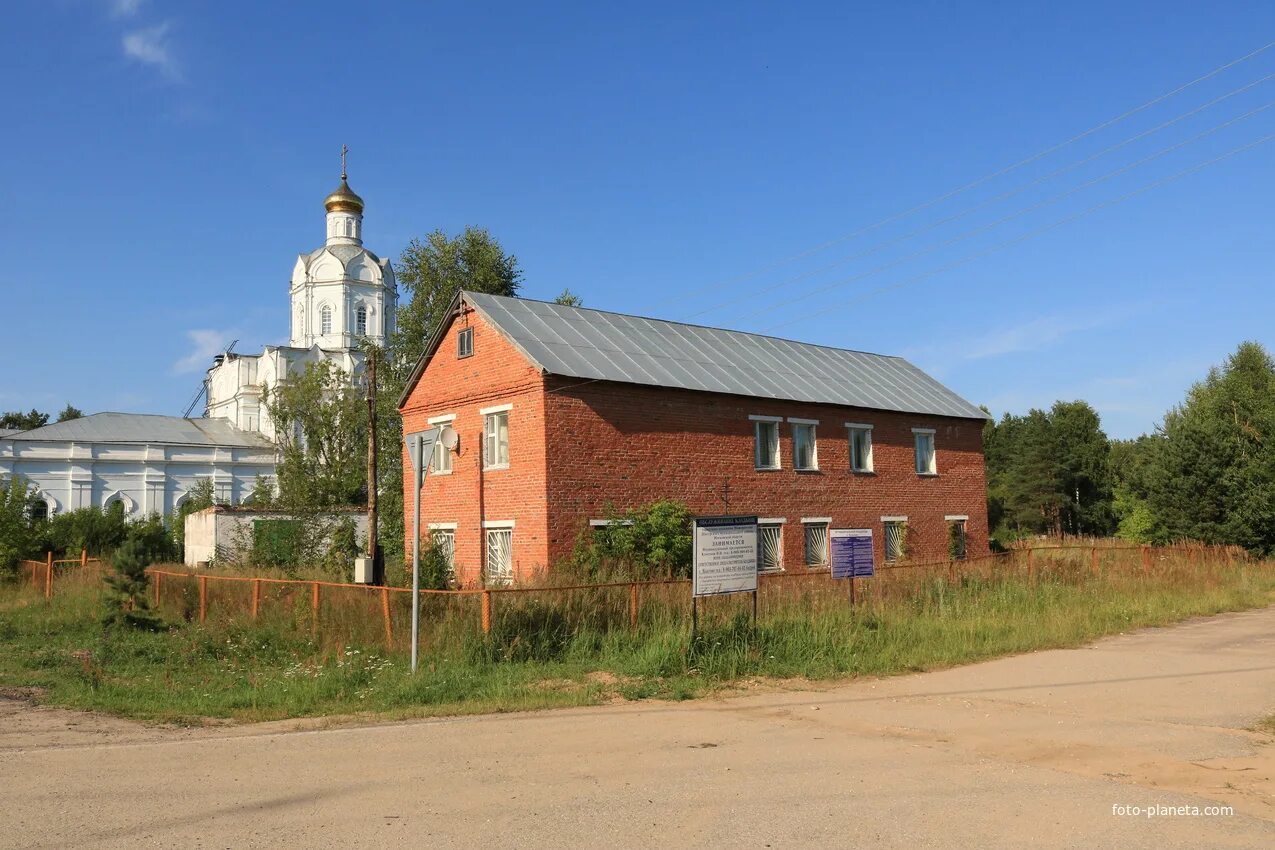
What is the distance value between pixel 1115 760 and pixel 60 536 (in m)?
42.6

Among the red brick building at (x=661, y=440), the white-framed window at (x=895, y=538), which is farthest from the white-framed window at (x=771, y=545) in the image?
the white-framed window at (x=895, y=538)

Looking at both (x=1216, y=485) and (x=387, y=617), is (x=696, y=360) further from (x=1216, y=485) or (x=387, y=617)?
(x=1216, y=485)

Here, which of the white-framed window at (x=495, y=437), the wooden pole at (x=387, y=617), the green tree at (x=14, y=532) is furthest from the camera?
the green tree at (x=14, y=532)

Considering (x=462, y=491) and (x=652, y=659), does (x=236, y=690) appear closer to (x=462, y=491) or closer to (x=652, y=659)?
(x=652, y=659)

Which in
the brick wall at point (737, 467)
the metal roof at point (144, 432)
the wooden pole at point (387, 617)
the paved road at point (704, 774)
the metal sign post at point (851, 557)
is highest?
the metal roof at point (144, 432)

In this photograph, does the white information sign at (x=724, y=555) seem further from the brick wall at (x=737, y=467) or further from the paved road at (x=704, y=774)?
the brick wall at (x=737, y=467)

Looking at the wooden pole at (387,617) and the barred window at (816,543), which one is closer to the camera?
the wooden pole at (387,617)

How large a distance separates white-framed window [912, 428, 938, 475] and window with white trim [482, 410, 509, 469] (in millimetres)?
13251

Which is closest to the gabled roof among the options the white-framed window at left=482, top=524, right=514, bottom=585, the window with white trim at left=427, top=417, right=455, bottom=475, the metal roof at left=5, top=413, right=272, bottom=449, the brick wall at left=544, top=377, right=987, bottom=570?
the brick wall at left=544, top=377, right=987, bottom=570

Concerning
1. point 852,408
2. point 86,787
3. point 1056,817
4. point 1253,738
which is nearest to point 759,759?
point 1056,817

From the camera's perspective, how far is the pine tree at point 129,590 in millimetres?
17641

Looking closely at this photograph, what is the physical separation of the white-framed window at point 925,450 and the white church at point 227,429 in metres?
37.2

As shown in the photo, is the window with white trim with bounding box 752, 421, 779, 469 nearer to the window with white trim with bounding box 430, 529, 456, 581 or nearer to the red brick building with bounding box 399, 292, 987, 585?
the red brick building with bounding box 399, 292, 987, 585

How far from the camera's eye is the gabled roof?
76.8 ft
